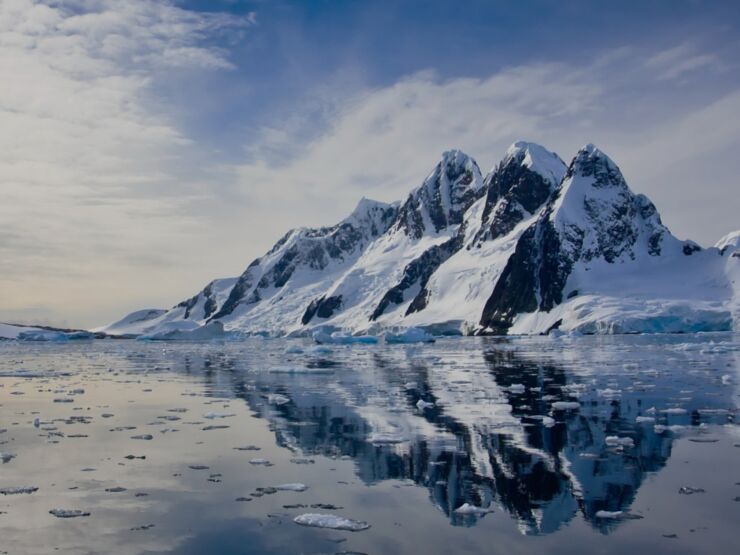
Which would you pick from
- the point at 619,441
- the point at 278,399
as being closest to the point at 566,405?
the point at 619,441

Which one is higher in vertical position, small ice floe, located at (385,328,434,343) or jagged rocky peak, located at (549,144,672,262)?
jagged rocky peak, located at (549,144,672,262)

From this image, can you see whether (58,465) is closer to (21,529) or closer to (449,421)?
(21,529)

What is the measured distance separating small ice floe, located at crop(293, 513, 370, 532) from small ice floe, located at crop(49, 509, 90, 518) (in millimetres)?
3678

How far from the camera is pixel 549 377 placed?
3634cm

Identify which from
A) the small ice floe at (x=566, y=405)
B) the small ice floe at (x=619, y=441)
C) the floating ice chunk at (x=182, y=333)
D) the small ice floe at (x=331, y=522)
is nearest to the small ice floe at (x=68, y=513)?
the small ice floe at (x=331, y=522)

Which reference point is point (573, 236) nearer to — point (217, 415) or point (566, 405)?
point (566, 405)

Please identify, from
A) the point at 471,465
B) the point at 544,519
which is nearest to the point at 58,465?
the point at 471,465

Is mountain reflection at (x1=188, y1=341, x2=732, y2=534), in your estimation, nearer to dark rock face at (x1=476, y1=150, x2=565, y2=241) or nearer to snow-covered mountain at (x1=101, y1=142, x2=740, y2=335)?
snow-covered mountain at (x1=101, y1=142, x2=740, y2=335)

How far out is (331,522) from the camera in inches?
437

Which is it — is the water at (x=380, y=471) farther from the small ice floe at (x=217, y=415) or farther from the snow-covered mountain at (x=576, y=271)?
the snow-covered mountain at (x=576, y=271)

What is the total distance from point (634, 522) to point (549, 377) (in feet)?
85.6

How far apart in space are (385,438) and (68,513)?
8.63 m

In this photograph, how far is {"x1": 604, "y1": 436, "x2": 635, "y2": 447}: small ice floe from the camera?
16.9m

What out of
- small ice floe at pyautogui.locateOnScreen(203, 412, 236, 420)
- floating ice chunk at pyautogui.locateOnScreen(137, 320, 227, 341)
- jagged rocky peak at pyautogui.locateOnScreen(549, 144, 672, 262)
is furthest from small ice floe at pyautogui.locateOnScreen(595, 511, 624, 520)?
jagged rocky peak at pyautogui.locateOnScreen(549, 144, 672, 262)
